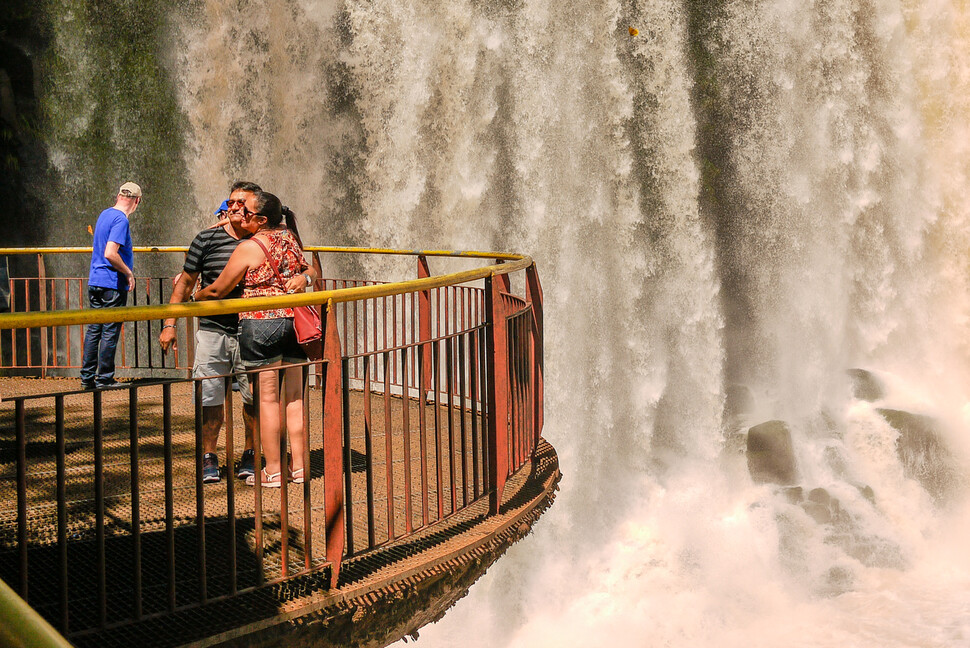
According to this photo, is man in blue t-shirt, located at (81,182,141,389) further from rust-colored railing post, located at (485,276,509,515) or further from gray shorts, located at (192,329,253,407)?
rust-colored railing post, located at (485,276,509,515)

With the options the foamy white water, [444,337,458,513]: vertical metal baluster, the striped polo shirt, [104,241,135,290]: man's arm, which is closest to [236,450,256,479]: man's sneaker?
the striped polo shirt

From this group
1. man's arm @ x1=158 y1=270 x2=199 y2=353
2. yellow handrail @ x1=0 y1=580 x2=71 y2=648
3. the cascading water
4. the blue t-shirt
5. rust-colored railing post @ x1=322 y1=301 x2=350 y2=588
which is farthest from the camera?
the cascading water

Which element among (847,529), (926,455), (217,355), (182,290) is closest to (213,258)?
(182,290)

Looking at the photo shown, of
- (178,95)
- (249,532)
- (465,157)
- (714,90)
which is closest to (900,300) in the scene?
(714,90)

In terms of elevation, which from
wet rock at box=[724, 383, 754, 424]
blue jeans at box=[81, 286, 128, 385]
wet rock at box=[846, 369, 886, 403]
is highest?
blue jeans at box=[81, 286, 128, 385]

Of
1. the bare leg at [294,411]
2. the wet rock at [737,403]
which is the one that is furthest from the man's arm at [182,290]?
the wet rock at [737,403]

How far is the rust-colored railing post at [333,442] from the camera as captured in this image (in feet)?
11.4

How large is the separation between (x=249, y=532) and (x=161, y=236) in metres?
18.9

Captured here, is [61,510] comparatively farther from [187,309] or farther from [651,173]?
[651,173]

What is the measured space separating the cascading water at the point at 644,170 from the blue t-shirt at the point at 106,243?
13.9 meters

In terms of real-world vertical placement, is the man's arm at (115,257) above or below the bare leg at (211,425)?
above

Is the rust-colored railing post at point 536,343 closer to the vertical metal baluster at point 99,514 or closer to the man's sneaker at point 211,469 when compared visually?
the man's sneaker at point 211,469

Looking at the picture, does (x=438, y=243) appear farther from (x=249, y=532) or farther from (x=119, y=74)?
(x=249, y=532)

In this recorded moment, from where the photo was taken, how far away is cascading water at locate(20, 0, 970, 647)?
2053 cm
